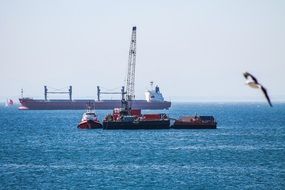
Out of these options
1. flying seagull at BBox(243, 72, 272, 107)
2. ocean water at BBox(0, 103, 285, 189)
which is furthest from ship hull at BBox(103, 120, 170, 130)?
flying seagull at BBox(243, 72, 272, 107)

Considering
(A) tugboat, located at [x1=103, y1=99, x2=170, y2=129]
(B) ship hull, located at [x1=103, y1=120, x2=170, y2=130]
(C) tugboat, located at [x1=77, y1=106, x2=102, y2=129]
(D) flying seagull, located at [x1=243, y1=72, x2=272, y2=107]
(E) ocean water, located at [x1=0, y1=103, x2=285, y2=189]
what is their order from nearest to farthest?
(D) flying seagull, located at [x1=243, y1=72, x2=272, y2=107], (E) ocean water, located at [x1=0, y1=103, x2=285, y2=189], (B) ship hull, located at [x1=103, y1=120, x2=170, y2=130], (A) tugboat, located at [x1=103, y1=99, x2=170, y2=129], (C) tugboat, located at [x1=77, y1=106, x2=102, y2=129]

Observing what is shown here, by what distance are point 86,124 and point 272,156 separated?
8492cm

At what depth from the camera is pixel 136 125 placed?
167m

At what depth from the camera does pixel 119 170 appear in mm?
83438

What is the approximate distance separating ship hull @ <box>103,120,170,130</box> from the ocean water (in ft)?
42.8

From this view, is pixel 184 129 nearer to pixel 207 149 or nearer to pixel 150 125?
pixel 150 125

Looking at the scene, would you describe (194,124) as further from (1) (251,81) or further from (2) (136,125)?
(1) (251,81)

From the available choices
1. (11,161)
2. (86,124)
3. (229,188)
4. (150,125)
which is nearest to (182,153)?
(11,161)

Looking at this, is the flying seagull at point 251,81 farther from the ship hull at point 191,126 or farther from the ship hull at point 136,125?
the ship hull at point 191,126

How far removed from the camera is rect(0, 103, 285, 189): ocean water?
7231cm

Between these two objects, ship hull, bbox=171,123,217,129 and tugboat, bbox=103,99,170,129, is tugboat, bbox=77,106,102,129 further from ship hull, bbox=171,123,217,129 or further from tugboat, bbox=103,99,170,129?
ship hull, bbox=171,123,217,129

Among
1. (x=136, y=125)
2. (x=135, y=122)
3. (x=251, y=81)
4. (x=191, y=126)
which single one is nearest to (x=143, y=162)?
(x=251, y=81)

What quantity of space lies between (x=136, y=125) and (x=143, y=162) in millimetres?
73407

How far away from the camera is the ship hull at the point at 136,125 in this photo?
167 meters
